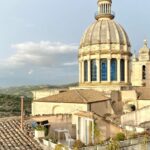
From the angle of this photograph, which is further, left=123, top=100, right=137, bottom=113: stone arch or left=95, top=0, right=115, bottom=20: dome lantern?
left=95, top=0, right=115, bottom=20: dome lantern

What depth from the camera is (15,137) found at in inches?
750

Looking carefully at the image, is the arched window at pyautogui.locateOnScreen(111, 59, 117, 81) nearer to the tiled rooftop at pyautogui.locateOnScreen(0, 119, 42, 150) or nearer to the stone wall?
the stone wall

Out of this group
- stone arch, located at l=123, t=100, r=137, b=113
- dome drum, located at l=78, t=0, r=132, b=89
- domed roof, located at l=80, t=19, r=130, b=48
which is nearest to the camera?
stone arch, located at l=123, t=100, r=137, b=113

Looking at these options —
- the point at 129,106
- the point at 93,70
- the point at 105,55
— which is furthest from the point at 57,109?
the point at 105,55

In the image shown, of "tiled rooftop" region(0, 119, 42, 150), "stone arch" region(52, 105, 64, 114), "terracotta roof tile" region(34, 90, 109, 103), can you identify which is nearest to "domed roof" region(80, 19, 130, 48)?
"terracotta roof tile" region(34, 90, 109, 103)

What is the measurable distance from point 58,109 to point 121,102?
33.2ft

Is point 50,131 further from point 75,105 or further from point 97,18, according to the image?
point 97,18

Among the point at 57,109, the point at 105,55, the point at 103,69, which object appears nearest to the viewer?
the point at 57,109

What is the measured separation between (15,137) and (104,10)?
3575 cm

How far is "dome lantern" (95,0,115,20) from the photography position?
50.5m

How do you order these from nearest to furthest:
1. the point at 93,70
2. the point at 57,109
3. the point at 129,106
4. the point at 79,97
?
the point at 79,97, the point at 57,109, the point at 129,106, the point at 93,70

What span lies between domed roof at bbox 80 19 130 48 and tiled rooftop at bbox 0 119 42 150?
2792 centimetres

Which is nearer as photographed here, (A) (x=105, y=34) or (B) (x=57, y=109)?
(B) (x=57, y=109)

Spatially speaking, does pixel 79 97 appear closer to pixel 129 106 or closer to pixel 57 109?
pixel 57 109
